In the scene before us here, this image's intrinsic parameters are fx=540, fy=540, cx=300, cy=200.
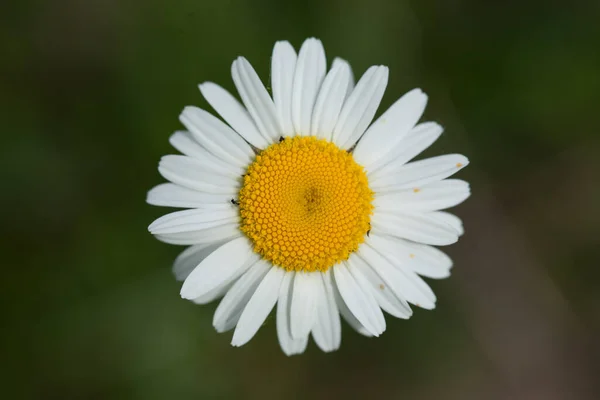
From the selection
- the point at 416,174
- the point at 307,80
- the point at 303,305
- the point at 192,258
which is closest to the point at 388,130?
the point at 416,174

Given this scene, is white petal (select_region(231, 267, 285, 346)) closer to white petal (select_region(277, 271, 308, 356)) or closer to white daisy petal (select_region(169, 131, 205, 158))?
white petal (select_region(277, 271, 308, 356))

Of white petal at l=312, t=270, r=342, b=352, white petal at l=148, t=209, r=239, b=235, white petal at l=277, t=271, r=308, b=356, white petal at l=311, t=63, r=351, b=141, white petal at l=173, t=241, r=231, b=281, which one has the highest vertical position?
white petal at l=311, t=63, r=351, b=141

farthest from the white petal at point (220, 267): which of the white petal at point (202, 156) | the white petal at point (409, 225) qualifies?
the white petal at point (409, 225)

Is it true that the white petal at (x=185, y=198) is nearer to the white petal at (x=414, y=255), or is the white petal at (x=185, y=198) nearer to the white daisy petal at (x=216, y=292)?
the white daisy petal at (x=216, y=292)

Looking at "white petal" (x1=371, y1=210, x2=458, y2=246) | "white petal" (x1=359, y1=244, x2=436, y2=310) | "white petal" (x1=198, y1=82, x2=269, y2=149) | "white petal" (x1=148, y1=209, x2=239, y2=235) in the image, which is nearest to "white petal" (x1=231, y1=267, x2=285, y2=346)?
"white petal" (x1=148, y1=209, x2=239, y2=235)
